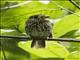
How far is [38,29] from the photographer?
99 centimetres

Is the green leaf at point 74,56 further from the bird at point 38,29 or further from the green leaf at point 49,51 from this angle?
the bird at point 38,29

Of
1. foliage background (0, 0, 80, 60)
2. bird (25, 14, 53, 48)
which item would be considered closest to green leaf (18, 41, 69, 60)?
foliage background (0, 0, 80, 60)

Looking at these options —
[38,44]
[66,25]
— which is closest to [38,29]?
[38,44]

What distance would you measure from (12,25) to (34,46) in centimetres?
36

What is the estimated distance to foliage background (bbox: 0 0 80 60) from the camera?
3.67 feet

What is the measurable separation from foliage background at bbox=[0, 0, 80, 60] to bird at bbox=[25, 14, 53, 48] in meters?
0.11

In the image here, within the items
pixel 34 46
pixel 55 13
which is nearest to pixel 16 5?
pixel 55 13

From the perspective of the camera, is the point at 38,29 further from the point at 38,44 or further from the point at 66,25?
the point at 66,25

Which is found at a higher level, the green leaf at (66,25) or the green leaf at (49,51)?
the green leaf at (66,25)

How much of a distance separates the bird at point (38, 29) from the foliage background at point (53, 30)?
0.11 metres

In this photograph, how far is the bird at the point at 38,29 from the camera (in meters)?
0.95

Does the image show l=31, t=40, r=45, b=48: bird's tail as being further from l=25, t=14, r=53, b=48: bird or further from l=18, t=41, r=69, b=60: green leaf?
l=18, t=41, r=69, b=60: green leaf

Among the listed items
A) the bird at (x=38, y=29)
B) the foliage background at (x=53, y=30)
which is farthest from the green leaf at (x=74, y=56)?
the bird at (x=38, y=29)

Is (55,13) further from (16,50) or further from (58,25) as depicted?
(16,50)
